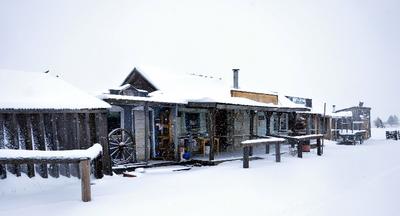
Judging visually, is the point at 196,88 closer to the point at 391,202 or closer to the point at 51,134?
the point at 51,134

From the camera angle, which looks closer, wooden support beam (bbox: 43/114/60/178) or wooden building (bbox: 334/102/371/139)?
wooden support beam (bbox: 43/114/60/178)

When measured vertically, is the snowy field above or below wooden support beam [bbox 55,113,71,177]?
below

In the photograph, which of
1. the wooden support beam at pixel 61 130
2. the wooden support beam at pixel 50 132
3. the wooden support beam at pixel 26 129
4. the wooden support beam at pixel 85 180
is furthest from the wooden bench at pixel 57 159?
the wooden support beam at pixel 61 130

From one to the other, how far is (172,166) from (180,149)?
54.0 inches

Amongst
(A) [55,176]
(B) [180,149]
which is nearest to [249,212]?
(A) [55,176]

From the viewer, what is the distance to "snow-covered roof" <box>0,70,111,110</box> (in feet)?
27.6

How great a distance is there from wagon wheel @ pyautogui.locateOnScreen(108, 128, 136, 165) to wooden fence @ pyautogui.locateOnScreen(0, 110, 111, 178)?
5.30ft

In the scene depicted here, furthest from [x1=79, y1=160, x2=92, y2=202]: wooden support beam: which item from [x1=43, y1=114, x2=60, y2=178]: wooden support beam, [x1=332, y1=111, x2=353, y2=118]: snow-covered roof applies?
[x1=332, y1=111, x2=353, y2=118]: snow-covered roof

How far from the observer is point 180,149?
13.9 m

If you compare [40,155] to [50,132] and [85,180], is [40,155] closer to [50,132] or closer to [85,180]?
[85,180]

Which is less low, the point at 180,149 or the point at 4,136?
the point at 4,136

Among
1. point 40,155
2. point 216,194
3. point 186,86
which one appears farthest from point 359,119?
point 40,155

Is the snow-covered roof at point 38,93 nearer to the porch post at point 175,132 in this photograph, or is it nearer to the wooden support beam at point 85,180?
the wooden support beam at point 85,180

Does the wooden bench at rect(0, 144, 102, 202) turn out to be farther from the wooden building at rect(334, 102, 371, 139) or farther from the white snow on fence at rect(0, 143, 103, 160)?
the wooden building at rect(334, 102, 371, 139)
